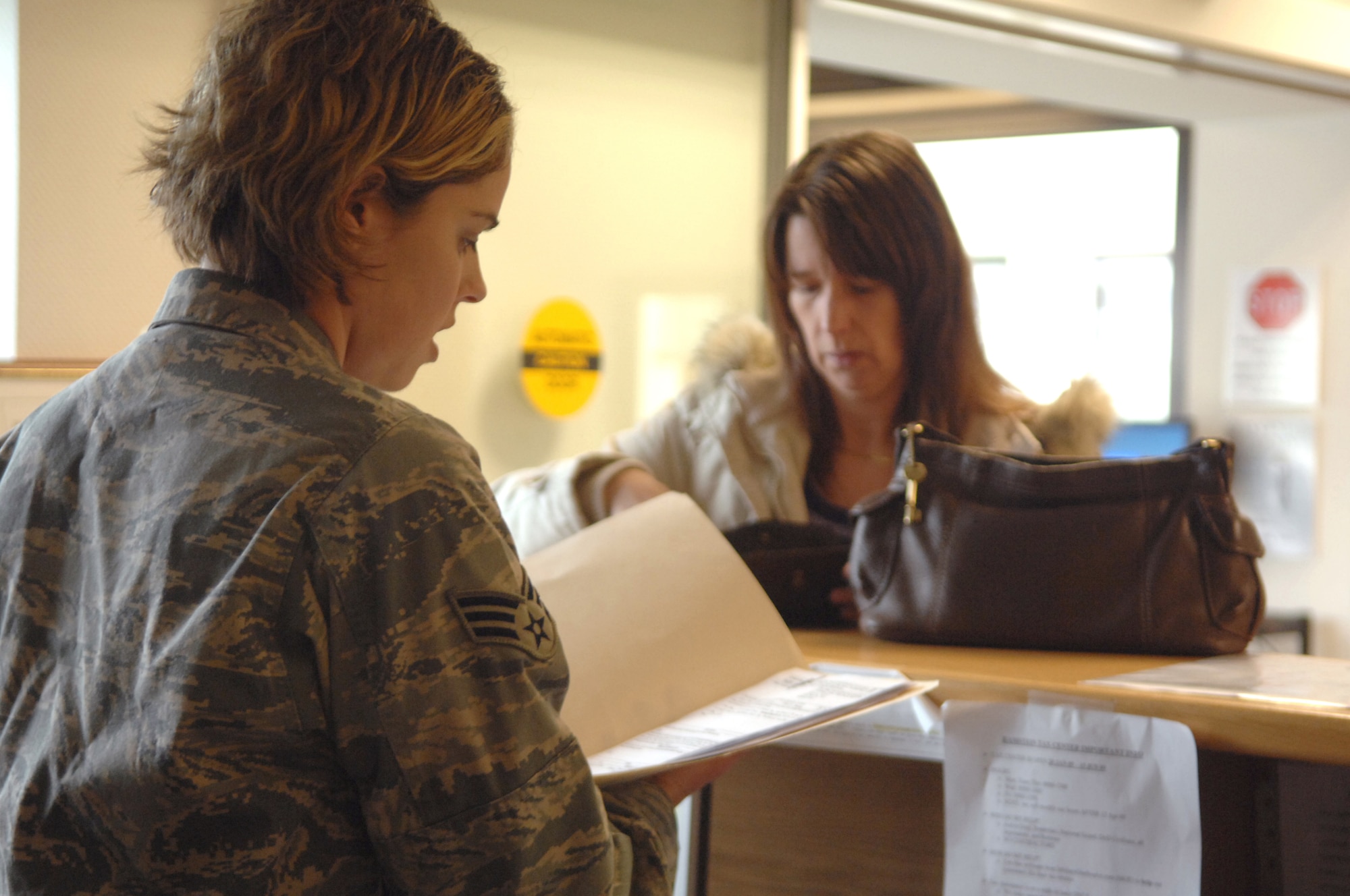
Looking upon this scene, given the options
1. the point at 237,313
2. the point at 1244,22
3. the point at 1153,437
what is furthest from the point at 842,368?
the point at 1153,437

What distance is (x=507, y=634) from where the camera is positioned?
641mm

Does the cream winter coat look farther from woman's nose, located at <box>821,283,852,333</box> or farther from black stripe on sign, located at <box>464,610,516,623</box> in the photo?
black stripe on sign, located at <box>464,610,516,623</box>

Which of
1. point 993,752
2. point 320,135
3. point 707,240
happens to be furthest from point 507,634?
point 707,240

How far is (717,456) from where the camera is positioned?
1.67 meters

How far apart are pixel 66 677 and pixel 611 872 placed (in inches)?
11.7

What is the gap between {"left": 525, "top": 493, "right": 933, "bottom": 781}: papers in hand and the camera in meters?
0.86

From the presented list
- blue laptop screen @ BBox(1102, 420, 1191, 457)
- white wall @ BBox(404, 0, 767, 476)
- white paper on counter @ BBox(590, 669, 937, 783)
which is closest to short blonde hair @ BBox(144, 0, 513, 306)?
white paper on counter @ BBox(590, 669, 937, 783)

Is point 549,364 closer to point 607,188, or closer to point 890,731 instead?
point 607,188

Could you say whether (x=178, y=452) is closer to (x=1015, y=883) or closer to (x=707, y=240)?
(x=1015, y=883)

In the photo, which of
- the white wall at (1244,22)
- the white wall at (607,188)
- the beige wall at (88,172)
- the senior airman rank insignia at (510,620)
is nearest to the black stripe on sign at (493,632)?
the senior airman rank insignia at (510,620)

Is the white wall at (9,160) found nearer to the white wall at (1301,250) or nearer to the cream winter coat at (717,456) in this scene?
the cream winter coat at (717,456)

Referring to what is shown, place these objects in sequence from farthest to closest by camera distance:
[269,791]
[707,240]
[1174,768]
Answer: [707,240] < [1174,768] < [269,791]

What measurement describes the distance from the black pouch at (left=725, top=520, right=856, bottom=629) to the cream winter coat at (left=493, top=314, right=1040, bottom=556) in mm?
223

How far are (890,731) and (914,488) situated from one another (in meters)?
0.24
